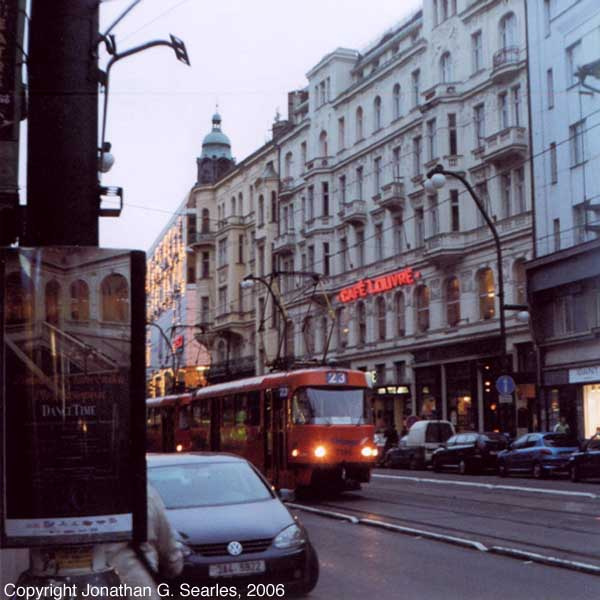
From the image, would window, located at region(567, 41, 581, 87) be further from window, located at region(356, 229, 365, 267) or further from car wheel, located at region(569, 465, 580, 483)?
window, located at region(356, 229, 365, 267)

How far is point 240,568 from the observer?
32.9 feet

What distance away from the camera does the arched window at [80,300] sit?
5.98 m

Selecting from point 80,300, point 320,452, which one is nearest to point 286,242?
point 320,452

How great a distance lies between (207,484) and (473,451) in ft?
85.2

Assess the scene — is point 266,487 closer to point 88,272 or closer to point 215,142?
point 88,272

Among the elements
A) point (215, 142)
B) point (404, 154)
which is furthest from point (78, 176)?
point (215, 142)

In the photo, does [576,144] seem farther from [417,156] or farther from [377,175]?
[377,175]

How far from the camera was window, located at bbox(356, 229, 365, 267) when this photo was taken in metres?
57.8

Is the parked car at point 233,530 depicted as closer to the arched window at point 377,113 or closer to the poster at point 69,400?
the poster at point 69,400

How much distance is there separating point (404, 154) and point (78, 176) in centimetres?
4749

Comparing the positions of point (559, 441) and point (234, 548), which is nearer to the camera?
point (234, 548)

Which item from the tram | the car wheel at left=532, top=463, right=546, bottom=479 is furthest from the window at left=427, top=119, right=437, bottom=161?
the tram

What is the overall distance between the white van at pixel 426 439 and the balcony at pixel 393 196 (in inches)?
572

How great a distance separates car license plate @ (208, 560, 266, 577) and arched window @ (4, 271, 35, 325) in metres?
4.70
